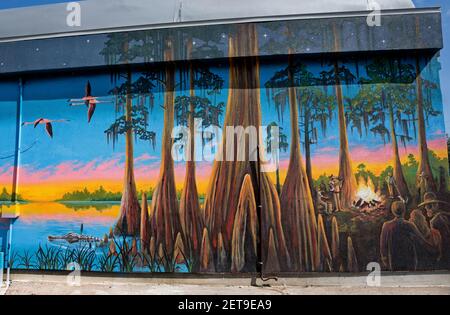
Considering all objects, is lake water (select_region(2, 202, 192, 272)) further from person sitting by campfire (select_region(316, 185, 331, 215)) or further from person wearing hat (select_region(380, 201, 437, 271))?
person wearing hat (select_region(380, 201, 437, 271))

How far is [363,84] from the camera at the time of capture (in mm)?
5043

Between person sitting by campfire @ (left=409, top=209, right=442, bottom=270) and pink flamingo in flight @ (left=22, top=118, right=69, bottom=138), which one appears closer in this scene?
person sitting by campfire @ (left=409, top=209, right=442, bottom=270)

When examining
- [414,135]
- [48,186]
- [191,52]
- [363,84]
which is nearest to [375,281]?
[414,135]

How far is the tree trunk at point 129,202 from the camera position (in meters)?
5.05

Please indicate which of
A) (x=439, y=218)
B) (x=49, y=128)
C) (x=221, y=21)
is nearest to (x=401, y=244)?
(x=439, y=218)

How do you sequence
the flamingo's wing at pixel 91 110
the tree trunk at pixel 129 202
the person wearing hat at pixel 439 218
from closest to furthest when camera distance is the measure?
the person wearing hat at pixel 439 218 < the tree trunk at pixel 129 202 < the flamingo's wing at pixel 91 110

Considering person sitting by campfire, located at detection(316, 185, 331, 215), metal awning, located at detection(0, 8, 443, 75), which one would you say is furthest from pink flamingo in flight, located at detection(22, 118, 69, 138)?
person sitting by campfire, located at detection(316, 185, 331, 215)

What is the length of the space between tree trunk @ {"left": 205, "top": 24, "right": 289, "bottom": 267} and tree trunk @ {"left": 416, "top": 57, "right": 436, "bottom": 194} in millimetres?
2558

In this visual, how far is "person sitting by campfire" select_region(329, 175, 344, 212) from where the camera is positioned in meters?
4.88

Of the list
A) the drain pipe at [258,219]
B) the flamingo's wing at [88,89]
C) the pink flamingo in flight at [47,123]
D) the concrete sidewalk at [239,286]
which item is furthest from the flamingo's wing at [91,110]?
the drain pipe at [258,219]

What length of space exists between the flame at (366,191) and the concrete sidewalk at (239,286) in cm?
130

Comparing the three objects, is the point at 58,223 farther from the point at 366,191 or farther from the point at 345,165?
the point at 366,191

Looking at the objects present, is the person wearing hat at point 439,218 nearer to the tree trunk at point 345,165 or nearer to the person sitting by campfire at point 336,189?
the tree trunk at point 345,165

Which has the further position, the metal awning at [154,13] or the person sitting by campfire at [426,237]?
the metal awning at [154,13]
